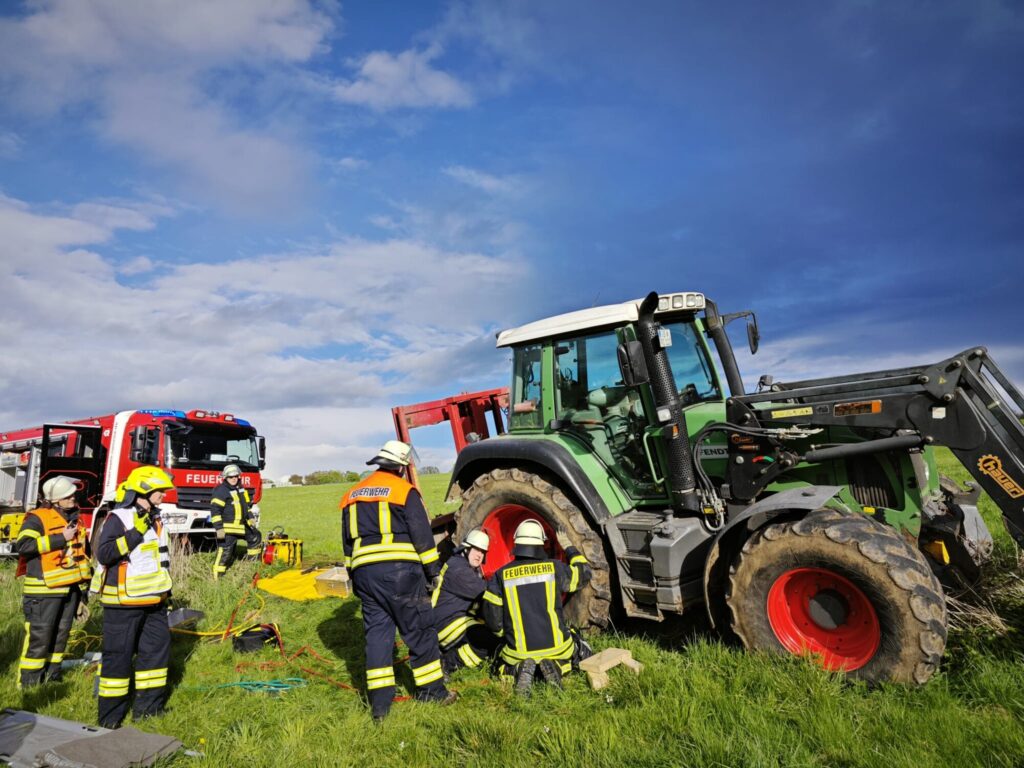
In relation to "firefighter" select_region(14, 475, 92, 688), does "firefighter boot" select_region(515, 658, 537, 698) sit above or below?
below

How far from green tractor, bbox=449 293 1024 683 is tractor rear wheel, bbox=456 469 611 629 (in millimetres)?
18

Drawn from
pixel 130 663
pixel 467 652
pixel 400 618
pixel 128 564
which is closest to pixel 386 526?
pixel 400 618

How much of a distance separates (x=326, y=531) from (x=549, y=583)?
13.1m

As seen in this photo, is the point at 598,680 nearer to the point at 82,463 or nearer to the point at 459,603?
the point at 459,603

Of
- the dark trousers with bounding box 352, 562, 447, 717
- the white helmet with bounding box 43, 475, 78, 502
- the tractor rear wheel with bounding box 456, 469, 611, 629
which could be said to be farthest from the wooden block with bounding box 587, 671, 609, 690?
the white helmet with bounding box 43, 475, 78, 502

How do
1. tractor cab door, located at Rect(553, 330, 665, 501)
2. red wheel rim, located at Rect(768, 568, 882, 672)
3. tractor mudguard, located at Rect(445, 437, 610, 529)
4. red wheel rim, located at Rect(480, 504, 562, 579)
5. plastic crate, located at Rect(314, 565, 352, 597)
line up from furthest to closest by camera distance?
1. plastic crate, located at Rect(314, 565, 352, 597)
2. red wheel rim, located at Rect(480, 504, 562, 579)
3. tractor cab door, located at Rect(553, 330, 665, 501)
4. tractor mudguard, located at Rect(445, 437, 610, 529)
5. red wheel rim, located at Rect(768, 568, 882, 672)

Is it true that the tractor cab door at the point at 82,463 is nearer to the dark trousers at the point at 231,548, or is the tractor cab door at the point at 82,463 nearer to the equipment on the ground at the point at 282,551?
the dark trousers at the point at 231,548

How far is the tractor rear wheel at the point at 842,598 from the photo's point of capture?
148 inches

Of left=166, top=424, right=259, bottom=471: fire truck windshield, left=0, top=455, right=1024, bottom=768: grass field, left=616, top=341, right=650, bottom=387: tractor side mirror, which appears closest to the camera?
left=0, top=455, right=1024, bottom=768: grass field

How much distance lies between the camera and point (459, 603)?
17.3 feet

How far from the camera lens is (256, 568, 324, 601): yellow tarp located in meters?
8.27

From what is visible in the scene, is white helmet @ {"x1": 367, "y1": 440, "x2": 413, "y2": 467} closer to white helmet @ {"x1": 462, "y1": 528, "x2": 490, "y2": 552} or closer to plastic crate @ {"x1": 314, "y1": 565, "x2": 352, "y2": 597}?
white helmet @ {"x1": 462, "y1": 528, "x2": 490, "y2": 552}

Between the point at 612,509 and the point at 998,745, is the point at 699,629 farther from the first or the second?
the point at 998,745

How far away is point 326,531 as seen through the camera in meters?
16.6
